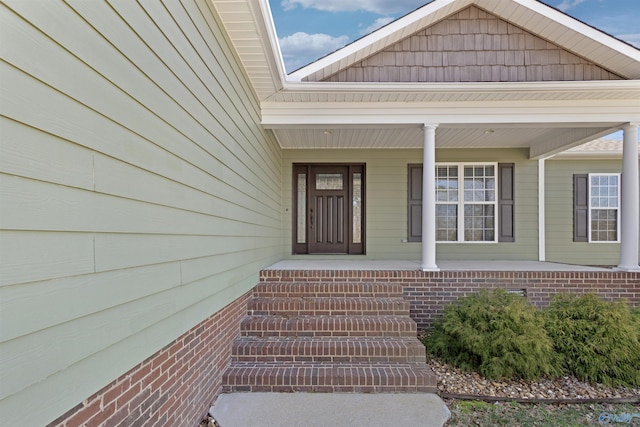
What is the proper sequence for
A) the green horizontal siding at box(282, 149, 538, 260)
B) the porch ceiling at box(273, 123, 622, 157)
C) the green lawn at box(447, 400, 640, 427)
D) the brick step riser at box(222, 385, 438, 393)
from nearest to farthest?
→ the green lawn at box(447, 400, 640, 427) < the brick step riser at box(222, 385, 438, 393) < the porch ceiling at box(273, 123, 622, 157) < the green horizontal siding at box(282, 149, 538, 260)

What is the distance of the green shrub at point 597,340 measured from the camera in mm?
3438

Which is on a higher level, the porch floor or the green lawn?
the porch floor

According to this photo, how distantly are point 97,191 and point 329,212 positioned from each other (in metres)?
5.48

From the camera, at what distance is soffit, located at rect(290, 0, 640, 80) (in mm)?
4336

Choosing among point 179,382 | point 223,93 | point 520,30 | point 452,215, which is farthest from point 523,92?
point 179,382

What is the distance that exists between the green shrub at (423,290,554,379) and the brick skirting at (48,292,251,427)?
2.43m

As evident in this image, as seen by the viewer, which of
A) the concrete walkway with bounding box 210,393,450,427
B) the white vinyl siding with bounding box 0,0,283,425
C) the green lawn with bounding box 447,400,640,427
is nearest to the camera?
the white vinyl siding with bounding box 0,0,283,425

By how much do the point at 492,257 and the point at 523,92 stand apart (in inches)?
133

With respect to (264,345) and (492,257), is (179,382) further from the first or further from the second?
(492,257)

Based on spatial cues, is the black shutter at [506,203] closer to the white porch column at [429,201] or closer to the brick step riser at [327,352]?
the white porch column at [429,201]

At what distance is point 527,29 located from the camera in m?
4.69

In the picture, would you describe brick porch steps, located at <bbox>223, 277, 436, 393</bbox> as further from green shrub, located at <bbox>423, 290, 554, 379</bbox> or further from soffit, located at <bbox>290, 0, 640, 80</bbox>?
soffit, located at <bbox>290, 0, 640, 80</bbox>

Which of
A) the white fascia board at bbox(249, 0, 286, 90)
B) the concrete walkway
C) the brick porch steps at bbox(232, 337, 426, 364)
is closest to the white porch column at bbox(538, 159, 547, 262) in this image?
the brick porch steps at bbox(232, 337, 426, 364)

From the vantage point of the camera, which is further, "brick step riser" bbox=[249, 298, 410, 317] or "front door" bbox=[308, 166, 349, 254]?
"front door" bbox=[308, 166, 349, 254]
